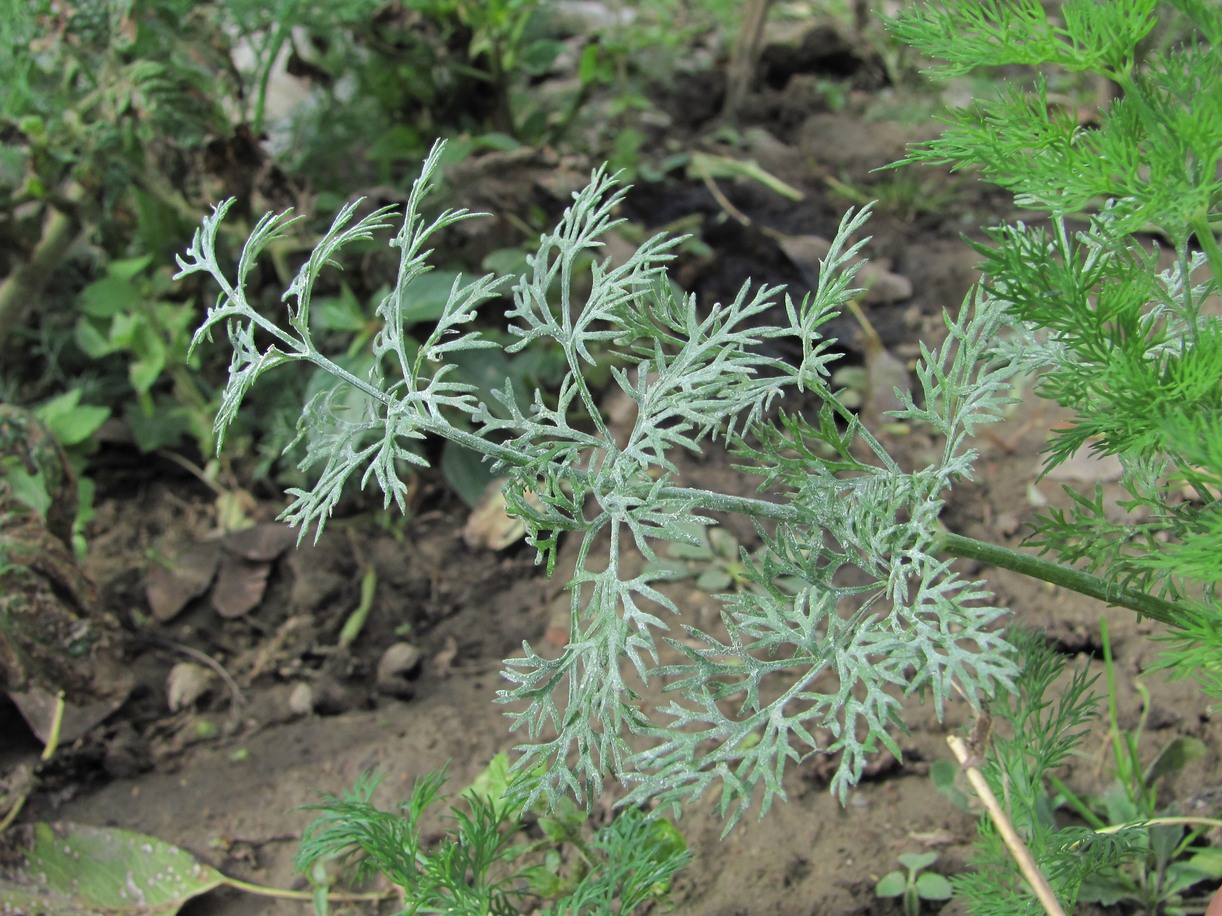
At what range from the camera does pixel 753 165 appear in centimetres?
284

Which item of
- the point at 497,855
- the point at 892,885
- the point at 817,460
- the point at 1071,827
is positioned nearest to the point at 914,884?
the point at 892,885

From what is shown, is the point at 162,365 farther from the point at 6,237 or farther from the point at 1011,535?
the point at 1011,535

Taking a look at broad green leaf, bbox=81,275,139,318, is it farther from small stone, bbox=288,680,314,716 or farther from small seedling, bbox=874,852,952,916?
small seedling, bbox=874,852,952,916

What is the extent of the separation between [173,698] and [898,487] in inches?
55.5

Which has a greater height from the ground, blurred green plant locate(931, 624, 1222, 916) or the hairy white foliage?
the hairy white foliage

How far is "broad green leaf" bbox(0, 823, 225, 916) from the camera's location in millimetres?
1443

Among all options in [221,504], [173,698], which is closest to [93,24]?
[221,504]

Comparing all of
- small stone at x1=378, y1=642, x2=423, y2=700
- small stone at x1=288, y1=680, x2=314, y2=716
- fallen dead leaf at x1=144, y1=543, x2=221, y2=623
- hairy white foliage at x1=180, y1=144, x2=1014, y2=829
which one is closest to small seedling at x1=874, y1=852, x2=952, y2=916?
hairy white foliage at x1=180, y1=144, x2=1014, y2=829

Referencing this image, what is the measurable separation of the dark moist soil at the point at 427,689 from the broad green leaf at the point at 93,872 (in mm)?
45

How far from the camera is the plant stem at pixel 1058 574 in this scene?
3.01ft

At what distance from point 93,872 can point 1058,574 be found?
1373mm

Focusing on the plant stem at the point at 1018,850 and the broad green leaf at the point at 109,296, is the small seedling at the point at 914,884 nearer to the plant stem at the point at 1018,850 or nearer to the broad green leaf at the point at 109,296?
the plant stem at the point at 1018,850

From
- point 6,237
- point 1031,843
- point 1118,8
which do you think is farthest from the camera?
point 6,237

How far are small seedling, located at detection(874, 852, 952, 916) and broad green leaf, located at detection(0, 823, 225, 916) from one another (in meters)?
0.92
